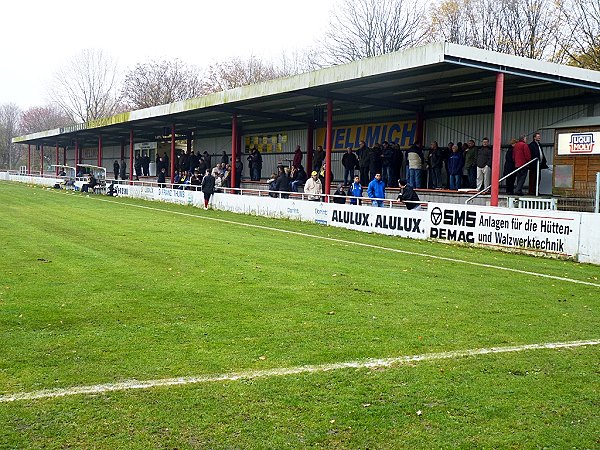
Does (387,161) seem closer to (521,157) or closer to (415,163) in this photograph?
(415,163)

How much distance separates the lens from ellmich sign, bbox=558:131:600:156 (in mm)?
18203

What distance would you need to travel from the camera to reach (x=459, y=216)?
1650 cm

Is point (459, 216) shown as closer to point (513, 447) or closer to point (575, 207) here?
point (575, 207)

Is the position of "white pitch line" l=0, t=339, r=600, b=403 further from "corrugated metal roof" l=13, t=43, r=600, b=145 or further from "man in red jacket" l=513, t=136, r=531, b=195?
"man in red jacket" l=513, t=136, r=531, b=195

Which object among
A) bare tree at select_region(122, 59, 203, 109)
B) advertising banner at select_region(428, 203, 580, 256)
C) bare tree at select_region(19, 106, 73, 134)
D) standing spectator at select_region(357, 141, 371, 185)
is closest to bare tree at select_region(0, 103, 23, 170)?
bare tree at select_region(19, 106, 73, 134)

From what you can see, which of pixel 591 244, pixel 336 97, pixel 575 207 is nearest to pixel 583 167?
pixel 575 207

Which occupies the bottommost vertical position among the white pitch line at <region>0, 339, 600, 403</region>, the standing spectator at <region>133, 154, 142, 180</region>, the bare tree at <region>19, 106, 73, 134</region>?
the white pitch line at <region>0, 339, 600, 403</region>

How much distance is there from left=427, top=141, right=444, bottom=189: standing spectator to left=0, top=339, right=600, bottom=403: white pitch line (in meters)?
18.0

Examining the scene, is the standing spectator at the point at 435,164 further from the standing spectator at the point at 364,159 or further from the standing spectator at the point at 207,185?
the standing spectator at the point at 207,185

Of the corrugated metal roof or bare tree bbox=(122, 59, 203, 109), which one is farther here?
bare tree bbox=(122, 59, 203, 109)

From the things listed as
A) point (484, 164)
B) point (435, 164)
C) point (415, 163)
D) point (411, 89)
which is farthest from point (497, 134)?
point (415, 163)

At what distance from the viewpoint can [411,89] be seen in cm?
2338

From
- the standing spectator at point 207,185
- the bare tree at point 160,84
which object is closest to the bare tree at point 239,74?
the bare tree at point 160,84

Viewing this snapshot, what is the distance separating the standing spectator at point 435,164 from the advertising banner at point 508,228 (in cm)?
736
